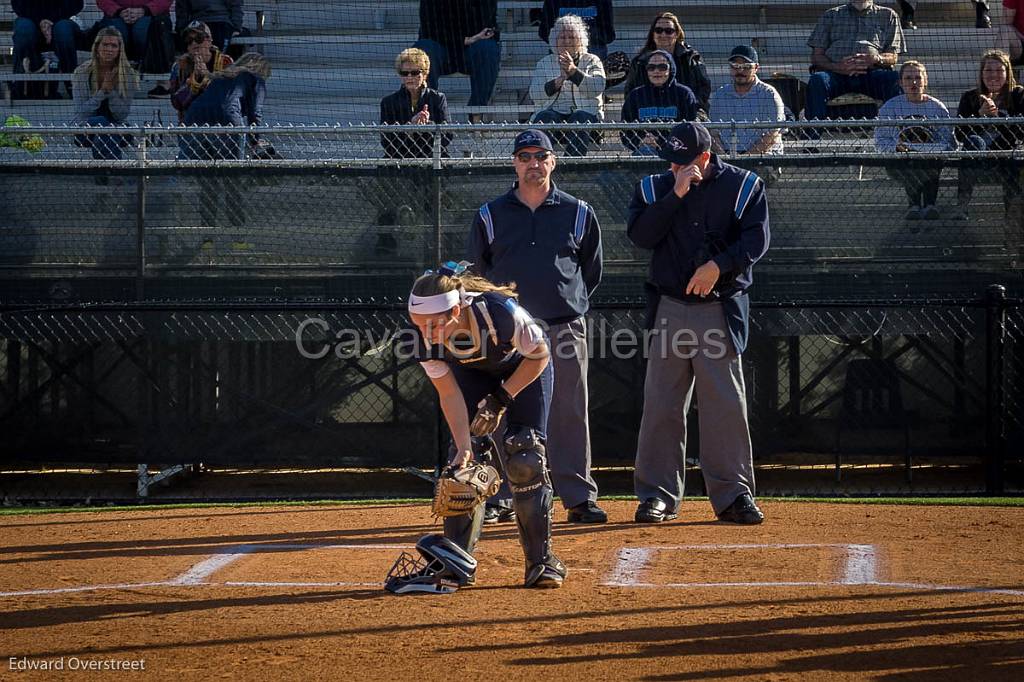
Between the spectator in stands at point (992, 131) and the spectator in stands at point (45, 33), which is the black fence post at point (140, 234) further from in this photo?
the spectator in stands at point (992, 131)

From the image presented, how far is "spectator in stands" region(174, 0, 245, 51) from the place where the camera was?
516 inches

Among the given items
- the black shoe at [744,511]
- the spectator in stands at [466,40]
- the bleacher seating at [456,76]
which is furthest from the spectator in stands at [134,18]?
the black shoe at [744,511]

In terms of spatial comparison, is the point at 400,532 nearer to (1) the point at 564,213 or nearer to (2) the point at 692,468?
(1) the point at 564,213

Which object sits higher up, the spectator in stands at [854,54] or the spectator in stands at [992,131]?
the spectator in stands at [854,54]

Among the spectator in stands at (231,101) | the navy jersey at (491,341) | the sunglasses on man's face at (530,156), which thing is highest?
the spectator in stands at (231,101)

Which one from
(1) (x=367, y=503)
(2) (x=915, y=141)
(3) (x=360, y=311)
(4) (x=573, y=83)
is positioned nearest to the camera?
(1) (x=367, y=503)

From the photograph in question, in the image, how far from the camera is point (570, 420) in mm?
7141

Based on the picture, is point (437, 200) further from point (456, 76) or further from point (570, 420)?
point (456, 76)

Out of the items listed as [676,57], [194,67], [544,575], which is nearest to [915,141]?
[676,57]

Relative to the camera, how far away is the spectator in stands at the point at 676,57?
35.2 ft

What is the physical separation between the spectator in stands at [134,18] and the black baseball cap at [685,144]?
8.07 m

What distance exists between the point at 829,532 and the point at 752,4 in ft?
29.7

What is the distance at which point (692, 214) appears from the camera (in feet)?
23.2

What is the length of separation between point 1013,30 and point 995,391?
5.74 meters
